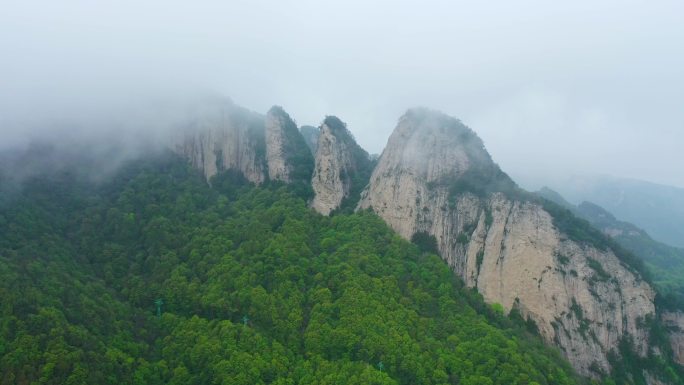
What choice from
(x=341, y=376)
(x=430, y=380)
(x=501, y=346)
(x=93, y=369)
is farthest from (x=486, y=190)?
(x=93, y=369)

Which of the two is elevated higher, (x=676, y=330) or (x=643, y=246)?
(x=643, y=246)

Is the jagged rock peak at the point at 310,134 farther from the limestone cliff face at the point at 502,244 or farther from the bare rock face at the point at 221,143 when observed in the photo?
the limestone cliff face at the point at 502,244

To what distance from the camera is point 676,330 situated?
82.1 meters

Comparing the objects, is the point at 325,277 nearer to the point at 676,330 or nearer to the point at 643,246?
the point at 676,330

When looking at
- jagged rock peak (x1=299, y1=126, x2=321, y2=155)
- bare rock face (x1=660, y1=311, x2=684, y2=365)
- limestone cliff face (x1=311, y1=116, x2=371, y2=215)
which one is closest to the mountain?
bare rock face (x1=660, y1=311, x2=684, y2=365)

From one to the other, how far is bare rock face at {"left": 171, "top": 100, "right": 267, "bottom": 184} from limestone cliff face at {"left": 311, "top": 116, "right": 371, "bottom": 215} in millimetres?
14119

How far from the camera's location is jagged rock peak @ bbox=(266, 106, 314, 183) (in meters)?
111

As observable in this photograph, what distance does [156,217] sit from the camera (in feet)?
307

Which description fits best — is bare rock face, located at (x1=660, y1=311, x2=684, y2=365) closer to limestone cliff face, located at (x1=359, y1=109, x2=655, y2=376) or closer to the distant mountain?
limestone cliff face, located at (x1=359, y1=109, x2=655, y2=376)

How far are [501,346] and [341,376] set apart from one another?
867 inches

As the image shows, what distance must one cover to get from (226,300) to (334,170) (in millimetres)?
39772

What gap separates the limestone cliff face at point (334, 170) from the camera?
104 metres

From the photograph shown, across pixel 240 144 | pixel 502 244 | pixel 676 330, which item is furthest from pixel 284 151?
pixel 676 330

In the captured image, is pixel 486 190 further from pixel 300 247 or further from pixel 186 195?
pixel 186 195
